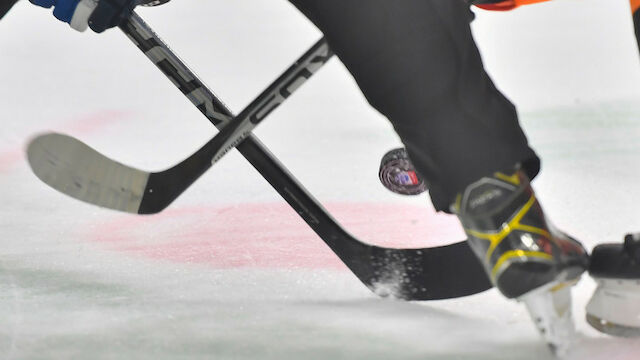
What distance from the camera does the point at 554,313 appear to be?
86cm

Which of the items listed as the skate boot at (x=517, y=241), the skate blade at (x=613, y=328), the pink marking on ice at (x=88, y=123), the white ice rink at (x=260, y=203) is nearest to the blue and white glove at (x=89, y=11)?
the white ice rink at (x=260, y=203)

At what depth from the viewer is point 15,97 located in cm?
222

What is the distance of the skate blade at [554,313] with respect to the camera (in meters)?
0.84

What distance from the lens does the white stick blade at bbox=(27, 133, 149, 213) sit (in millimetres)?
1112

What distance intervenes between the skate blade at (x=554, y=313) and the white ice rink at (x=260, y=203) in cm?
4

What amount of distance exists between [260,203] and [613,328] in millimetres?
717

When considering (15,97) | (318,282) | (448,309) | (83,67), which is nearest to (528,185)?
(448,309)

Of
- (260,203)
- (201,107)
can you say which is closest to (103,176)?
(201,107)

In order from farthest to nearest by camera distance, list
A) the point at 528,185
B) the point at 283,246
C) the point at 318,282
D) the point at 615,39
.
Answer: the point at 615,39
the point at 283,246
the point at 318,282
the point at 528,185

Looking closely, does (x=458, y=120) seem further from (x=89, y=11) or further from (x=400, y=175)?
(x=89, y=11)

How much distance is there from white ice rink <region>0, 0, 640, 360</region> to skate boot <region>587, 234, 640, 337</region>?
16 mm

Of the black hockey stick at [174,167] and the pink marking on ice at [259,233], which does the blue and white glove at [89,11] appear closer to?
the black hockey stick at [174,167]

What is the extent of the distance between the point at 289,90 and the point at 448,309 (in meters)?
0.33

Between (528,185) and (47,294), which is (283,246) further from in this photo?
(528,185)
